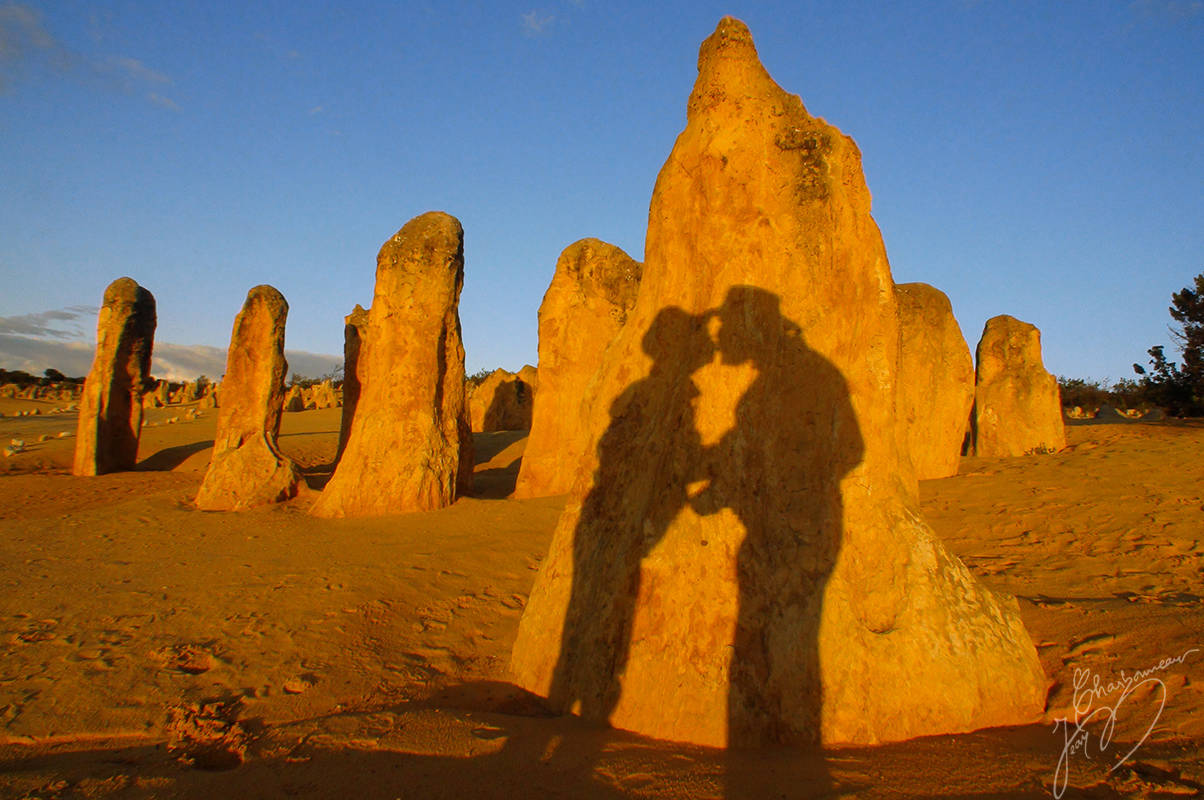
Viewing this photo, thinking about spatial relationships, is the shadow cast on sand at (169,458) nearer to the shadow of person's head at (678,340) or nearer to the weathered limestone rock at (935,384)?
the shadow of person's head at (678,340)

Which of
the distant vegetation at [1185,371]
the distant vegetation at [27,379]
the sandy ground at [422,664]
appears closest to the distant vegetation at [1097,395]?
the distant vegetation at [1185,371]

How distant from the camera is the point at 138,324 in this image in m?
11.8

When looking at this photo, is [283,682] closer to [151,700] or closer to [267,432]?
[151,700]

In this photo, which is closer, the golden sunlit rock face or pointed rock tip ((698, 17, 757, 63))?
the golden sunlit rock face

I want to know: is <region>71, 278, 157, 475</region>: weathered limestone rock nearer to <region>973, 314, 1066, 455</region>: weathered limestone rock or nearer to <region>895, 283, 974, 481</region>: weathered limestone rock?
<region>895, 283, 974, 481</region>: weathered limestone rock

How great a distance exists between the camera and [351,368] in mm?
11555

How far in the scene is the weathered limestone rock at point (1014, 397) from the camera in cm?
1108

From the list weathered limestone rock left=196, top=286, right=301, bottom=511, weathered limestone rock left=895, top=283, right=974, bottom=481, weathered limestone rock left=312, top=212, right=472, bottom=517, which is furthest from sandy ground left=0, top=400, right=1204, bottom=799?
weathered limestone rock left=895, top=283, right=974, bottom=481

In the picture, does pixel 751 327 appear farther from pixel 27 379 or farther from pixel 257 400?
pixel 27 379

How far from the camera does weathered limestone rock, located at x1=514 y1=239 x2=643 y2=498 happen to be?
907 cm

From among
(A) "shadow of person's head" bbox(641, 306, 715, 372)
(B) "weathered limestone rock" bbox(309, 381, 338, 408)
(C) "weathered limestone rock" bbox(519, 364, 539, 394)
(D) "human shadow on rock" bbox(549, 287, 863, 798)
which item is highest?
(C) "weathered limestone rock" bbox(519, 364, 539, 394)

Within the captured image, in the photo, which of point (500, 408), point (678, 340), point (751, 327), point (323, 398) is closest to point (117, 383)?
point (500, 408)

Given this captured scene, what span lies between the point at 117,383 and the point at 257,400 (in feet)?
15.4

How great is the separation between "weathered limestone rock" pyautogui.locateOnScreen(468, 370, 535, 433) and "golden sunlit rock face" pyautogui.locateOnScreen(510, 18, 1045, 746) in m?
16.6
